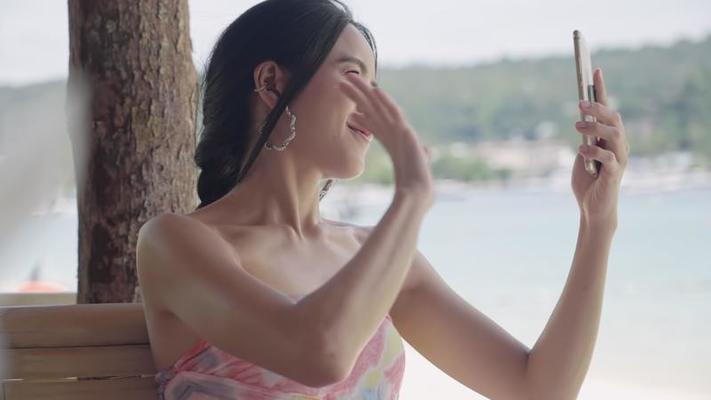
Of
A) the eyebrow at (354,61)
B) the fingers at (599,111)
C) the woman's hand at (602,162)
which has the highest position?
the eyebrow at (354,61)

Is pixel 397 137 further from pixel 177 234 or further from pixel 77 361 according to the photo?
pixel 77 361

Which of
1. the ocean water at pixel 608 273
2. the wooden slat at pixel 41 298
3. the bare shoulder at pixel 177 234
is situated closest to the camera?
the bare shoulder at pixel 177 234

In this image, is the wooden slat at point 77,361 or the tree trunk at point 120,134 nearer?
the wooden slat at point 77,361

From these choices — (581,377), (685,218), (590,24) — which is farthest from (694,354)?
(581,377)

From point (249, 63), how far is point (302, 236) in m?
0.24

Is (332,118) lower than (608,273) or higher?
higher

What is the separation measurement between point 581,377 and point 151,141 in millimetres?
904

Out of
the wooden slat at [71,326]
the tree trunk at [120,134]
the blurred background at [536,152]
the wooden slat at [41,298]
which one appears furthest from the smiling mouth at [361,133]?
the blurred background at [536,152]

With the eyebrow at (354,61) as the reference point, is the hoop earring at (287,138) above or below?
below

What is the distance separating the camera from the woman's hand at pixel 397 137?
1.18m

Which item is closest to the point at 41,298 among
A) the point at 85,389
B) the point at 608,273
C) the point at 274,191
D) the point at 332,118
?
the point at 85,389

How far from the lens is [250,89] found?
55.7 inches

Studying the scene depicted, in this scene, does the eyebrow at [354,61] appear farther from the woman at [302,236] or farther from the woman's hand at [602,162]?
the woman's hand at [602,162]

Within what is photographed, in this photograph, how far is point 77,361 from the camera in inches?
55.4
